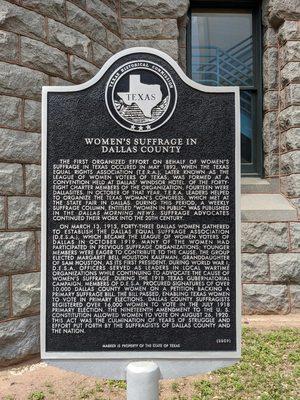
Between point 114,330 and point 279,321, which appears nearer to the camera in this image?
point 114,330

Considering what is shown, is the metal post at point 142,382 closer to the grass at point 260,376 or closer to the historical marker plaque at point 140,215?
the historical marker plaque at point 140,215

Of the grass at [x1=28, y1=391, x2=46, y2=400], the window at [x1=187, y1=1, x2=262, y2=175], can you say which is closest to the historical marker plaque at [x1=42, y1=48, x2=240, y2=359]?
the grass at [x1=28, y1=391, x2=46, y2=400]

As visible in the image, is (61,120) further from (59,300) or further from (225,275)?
(225,275)

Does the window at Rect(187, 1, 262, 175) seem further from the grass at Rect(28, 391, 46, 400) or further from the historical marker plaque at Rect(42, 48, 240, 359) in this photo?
the grass at Rect(28, 391, 46, 400)

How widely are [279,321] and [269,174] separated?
6.61 ft

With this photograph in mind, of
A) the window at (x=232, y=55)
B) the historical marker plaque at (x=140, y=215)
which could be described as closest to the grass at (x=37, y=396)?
the historical marker plaque at (x=140, y=215)

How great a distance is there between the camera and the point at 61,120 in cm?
286

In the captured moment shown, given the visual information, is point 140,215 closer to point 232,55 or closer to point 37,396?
point 37,396

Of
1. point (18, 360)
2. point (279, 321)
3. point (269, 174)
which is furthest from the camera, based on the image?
point (269, 174)

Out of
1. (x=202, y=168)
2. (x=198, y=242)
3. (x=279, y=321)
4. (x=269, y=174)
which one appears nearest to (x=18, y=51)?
(x=202, y=168)

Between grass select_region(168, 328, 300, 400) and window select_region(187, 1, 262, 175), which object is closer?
grass select_region(168, 328, 300, 400)

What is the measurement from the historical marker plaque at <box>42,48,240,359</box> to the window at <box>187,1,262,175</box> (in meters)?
3.72

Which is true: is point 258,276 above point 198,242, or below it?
below

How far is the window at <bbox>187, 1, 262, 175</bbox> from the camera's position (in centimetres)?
643
